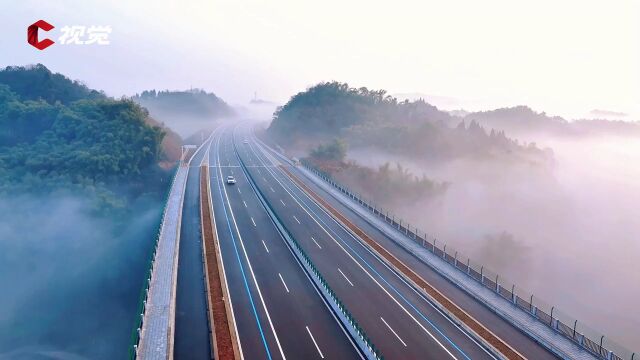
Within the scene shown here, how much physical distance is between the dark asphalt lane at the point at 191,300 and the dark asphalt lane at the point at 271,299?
2263mm

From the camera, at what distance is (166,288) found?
32.7 meters

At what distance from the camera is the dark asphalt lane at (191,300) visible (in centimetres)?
2641

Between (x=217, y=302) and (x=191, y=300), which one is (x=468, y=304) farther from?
(x=191, y=300)

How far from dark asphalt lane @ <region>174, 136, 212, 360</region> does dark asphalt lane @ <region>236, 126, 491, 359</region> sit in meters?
10.7

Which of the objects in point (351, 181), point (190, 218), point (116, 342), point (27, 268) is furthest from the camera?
point (351, 181)

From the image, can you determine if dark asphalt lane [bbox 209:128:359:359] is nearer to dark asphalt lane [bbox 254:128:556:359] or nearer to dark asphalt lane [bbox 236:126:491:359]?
dark asphalt lane [bbox 236:126:491:359]

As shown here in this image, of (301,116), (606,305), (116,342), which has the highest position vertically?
(301,116)

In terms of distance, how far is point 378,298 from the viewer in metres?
34.8

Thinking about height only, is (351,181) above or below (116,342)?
above

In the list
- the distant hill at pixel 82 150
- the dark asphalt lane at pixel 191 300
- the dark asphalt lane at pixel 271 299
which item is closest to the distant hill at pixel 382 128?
the distant hill at pixel 82 150

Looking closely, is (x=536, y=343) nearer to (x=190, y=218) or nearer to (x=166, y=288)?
(x=166, y=288)

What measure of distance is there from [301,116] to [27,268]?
375ft

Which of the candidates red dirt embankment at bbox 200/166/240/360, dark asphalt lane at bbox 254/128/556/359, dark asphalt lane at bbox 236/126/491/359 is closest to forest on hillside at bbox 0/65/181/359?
red dirt embankment at bbox 200/166/240/360

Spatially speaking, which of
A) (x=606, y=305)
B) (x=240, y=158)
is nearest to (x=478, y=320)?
(x=606, y=305)
